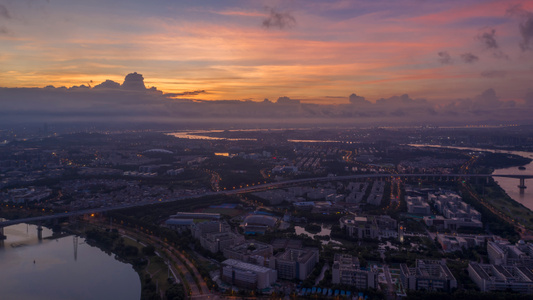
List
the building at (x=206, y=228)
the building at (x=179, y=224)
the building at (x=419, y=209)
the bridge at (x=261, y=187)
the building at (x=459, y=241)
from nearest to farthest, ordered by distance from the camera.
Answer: the building at (x=459, y=241), the building at (x=206, y=228), the building at (x=179, y=224), the bridge at (x=261, y=187), the building at (x=419, y=209)

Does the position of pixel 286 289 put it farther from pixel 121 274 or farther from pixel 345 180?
pixel 345 180

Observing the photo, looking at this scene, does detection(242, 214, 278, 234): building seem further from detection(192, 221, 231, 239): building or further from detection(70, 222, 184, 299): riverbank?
detection(70, 222, 184, 299): riverbank

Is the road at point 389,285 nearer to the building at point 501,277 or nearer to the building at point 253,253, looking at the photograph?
the building at point 501,277

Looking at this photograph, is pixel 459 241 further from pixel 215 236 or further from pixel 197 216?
pixel 197 216

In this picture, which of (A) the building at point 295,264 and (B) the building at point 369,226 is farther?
(B) the building at point 369,226

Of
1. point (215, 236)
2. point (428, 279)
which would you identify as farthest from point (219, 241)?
point (428, 279)

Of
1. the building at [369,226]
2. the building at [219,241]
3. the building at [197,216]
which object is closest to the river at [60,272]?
the building at [219,241]
